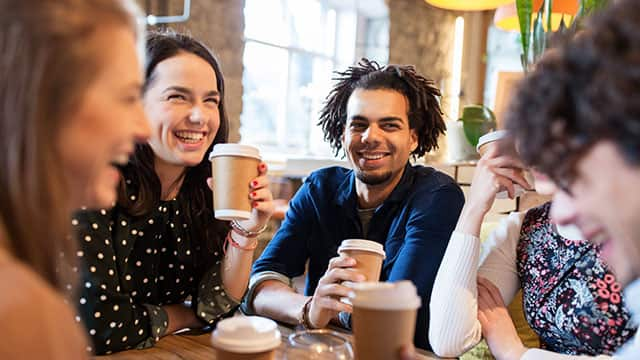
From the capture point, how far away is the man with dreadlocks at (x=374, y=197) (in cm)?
170

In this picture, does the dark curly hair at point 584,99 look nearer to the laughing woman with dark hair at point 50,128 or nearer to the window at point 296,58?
the laughing woman with dark hair at point 50,128

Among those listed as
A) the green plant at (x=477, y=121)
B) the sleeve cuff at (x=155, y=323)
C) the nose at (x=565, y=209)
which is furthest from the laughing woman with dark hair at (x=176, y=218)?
the green plant at (x=477, y=121)

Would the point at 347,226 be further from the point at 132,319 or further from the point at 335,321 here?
the point at 132,319

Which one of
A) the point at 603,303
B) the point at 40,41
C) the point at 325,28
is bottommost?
the point at 603,303

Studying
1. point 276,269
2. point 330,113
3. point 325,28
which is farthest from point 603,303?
point 325,28

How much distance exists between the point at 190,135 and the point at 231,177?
0.26 meters

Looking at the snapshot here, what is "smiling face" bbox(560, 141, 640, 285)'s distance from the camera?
720mm

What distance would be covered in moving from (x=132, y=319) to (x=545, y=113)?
1006 mm

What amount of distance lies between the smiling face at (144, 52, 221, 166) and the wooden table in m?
0.47

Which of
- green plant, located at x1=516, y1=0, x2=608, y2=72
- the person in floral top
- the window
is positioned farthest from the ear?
the window

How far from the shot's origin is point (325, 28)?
6484 mm

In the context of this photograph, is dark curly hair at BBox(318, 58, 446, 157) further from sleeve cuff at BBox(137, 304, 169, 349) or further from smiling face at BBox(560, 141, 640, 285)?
smiling face at BBox(560, 141, 640, 285)

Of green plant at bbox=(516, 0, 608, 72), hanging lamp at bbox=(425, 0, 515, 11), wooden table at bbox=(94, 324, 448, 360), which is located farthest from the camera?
hanging lamp at bbox=(425, 0, 515, 11)

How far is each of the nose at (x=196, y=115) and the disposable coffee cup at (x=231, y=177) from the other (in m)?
0.20
